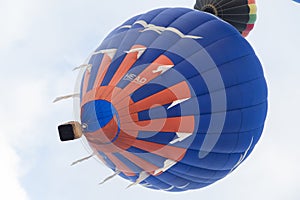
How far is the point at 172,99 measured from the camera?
9945 mm

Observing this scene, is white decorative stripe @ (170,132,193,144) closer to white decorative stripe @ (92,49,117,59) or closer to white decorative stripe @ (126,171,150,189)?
white decorative stripe @ (126,171,150,189)

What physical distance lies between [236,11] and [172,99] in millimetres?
6632

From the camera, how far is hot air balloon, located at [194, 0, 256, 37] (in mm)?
15648

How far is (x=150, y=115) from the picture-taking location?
9844 mm

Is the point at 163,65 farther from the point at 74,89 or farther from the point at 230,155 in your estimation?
the point at 230,155

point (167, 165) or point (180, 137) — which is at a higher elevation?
point (180, 137)

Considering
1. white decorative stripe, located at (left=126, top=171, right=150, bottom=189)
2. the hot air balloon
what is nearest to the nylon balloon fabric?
white decorative stripe, located at (left=126, top=171, right=150, bottom=189)

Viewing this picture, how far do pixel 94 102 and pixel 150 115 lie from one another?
109 cm

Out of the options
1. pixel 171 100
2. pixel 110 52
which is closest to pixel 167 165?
pixel 171 100

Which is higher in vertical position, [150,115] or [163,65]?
[163,65]

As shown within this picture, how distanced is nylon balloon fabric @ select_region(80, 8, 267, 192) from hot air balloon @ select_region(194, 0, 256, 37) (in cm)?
410

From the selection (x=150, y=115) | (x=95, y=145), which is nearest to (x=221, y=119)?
(x=150, y=115)

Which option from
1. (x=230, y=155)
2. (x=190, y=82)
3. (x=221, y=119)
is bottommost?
(x=230, y=155)

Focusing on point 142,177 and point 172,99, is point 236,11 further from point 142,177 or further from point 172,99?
point 142,177
